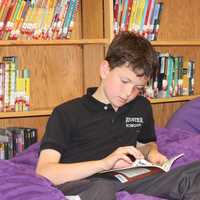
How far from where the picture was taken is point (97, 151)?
1615 mm

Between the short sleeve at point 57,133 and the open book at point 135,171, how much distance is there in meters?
0.18

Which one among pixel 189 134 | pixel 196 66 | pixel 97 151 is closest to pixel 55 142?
pixel 97 151

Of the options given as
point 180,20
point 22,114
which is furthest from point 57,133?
point 180,20

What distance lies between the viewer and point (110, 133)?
5.44ft

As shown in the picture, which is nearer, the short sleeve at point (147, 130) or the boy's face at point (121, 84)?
the boy's face at point (121, 84)

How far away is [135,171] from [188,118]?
944 millimetres

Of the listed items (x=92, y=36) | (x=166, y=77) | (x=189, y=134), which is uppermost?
(x=92, y=36)

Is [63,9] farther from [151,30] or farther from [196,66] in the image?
[196,66]

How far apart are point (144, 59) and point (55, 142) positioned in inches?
17.0

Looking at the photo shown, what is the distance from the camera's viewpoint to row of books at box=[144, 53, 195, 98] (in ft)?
8.28

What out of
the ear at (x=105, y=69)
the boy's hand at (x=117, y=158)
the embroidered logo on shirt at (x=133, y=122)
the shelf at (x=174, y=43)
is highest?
the shelf at (x=174, y=43)

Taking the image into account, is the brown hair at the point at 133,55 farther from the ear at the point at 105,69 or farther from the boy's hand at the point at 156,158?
the boy's hand at the point at 156,158

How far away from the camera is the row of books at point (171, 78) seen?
252 centimetres

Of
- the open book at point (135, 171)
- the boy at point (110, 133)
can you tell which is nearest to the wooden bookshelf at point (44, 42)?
the boy at point (110, 133)
